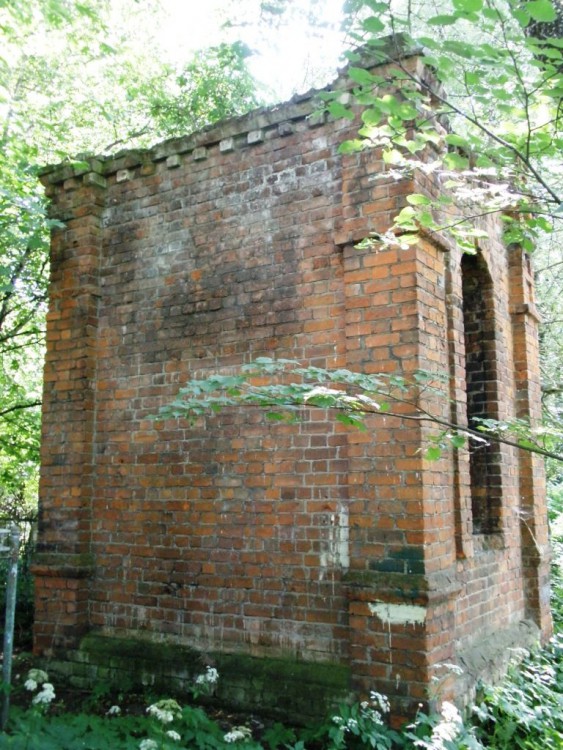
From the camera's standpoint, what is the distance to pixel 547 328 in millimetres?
11930

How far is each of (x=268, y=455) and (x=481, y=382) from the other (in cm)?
256

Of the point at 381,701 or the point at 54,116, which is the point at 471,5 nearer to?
the point at 381,701

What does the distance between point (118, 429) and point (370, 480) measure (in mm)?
2500

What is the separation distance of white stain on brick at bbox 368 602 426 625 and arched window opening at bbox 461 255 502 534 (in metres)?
2.23

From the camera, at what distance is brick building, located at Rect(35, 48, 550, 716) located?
448cm

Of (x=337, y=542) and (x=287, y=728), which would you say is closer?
(x=287, y=728)

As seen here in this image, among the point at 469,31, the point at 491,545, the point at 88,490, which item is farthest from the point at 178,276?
the point at 469,31

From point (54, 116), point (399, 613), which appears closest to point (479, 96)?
point (399, 613)

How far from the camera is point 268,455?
5031 mm

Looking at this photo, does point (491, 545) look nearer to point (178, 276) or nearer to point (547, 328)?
point (178, 276)

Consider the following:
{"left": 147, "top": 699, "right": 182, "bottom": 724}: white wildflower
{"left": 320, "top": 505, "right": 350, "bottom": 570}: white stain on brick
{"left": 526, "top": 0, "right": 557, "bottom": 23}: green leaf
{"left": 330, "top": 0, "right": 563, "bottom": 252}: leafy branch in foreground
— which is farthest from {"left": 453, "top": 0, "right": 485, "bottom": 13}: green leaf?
{"left": 147, "top": 699, "right": 182, "bottom": 724}: white wildflower

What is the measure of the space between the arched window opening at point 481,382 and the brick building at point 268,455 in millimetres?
21

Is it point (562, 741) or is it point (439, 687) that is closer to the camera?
point (439, 687)

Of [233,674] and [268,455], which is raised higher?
[268,455]
